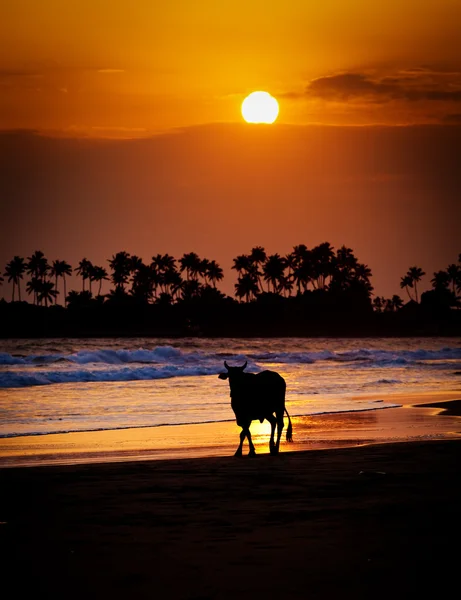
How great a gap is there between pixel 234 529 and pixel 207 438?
10740mm

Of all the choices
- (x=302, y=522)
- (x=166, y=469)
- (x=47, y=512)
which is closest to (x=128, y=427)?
(x=166, y=469)

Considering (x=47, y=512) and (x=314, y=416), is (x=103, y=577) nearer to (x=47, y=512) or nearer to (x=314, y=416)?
(x=47, y=512)

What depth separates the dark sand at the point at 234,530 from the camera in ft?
24.5

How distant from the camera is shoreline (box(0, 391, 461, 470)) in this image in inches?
671

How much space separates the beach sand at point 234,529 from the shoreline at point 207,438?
208cm

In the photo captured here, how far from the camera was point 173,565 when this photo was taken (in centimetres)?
809

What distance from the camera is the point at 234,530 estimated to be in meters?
9.52

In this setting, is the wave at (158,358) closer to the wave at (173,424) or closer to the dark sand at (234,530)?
the wave at (173,424)

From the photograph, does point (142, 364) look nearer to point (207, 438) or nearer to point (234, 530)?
point (207, 438)

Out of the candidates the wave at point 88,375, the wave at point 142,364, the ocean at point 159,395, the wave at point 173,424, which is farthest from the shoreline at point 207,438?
the wave at point 88,375

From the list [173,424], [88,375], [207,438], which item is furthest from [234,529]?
[88,375]

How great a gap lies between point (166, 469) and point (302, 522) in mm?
5004

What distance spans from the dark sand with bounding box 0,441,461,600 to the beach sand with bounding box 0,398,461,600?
0.01m

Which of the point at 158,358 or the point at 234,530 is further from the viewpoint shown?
the point at 158,358
